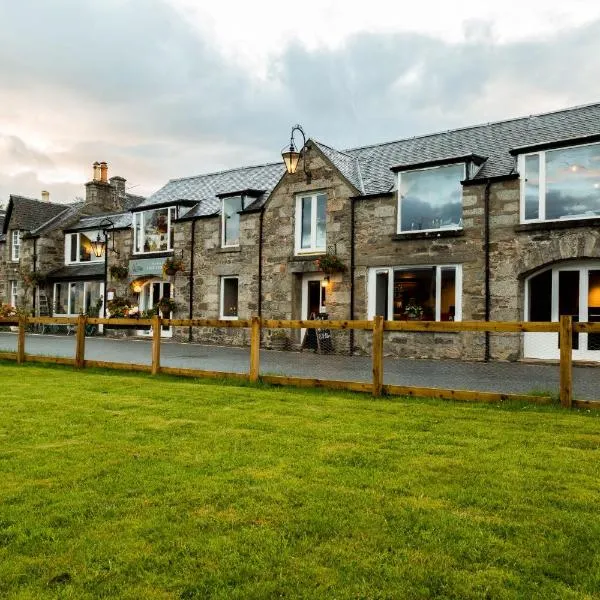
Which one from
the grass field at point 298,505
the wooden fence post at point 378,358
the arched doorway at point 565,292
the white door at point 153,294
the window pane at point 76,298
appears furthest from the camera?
the window pane at point 76,298

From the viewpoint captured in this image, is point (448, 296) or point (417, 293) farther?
point (417, 293)

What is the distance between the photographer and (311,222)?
20.0 m

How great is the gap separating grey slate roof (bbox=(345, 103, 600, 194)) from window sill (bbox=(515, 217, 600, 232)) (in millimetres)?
1706

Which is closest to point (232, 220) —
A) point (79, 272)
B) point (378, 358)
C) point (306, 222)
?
point (306, 222)

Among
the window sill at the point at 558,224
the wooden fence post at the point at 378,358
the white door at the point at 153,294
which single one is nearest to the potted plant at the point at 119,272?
the white door at the point at 153,294

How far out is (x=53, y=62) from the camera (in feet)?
72.0

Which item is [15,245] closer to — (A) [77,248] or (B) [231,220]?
(A) [77,248]

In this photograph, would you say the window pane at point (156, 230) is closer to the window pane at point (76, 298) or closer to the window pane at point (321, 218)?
the window pane at point (76, 298)

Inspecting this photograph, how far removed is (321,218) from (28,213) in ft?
71.6

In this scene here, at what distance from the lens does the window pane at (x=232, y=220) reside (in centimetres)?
2220

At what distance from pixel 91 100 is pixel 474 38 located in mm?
18409

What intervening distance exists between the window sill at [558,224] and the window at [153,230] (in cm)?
1472

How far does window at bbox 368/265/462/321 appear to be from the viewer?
667 inches

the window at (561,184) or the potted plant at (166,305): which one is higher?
the window at (561,184)
